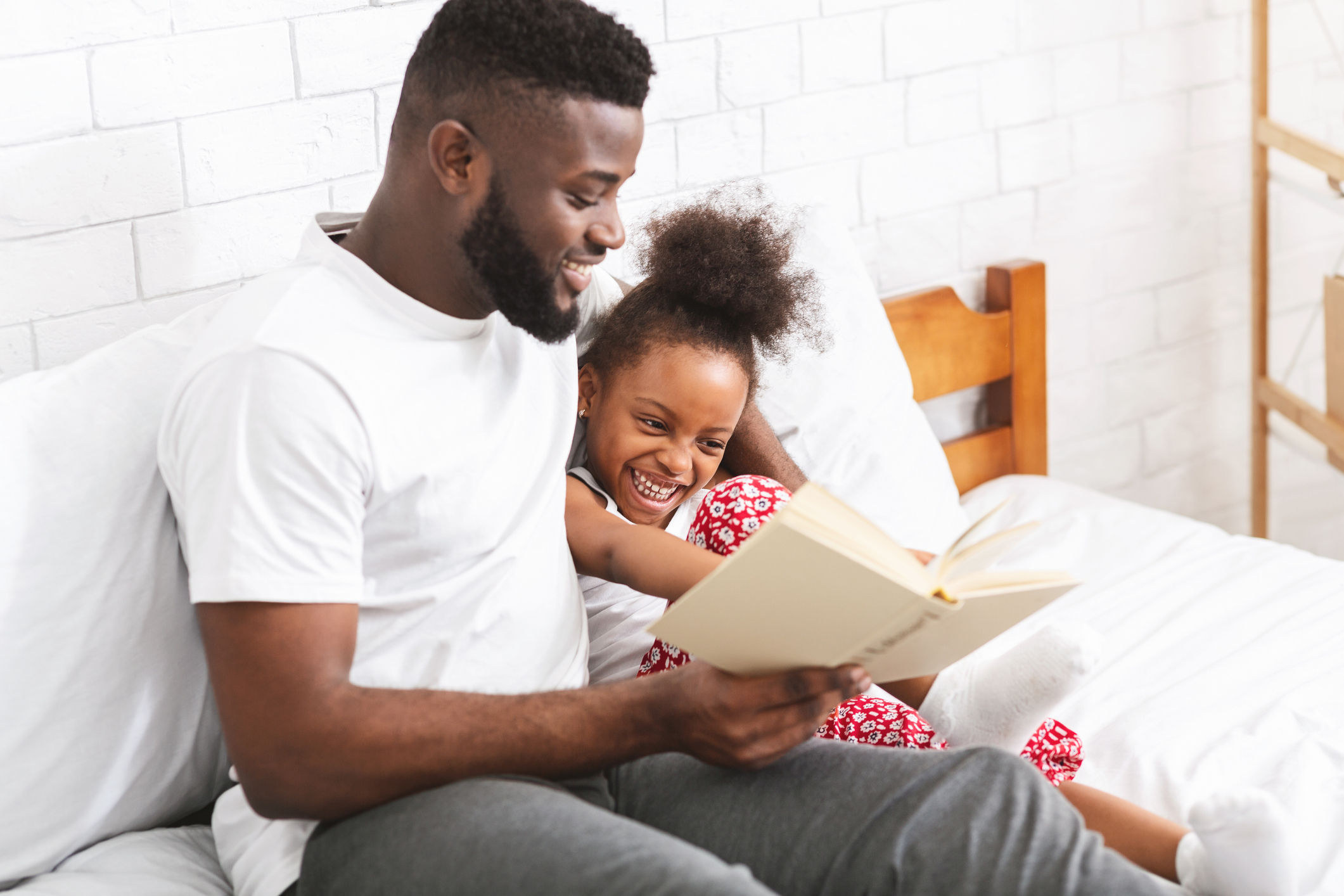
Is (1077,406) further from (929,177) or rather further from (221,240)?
(221,240)

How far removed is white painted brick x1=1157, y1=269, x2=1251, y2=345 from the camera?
2348 mm

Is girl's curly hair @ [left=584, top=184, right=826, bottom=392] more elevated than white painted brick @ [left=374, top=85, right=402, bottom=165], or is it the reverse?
white painted brick @ [left=374, top=85, right=402, bottom=165]

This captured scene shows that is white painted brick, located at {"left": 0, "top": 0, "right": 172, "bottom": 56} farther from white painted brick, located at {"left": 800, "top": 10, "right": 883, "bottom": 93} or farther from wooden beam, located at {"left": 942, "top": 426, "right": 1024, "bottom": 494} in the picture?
wooden beam, located at {"left": 942, "top": 426, "right": 1024, "bottom": 494}

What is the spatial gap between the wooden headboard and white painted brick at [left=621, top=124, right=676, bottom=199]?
422mm

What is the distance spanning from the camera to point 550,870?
0.82 m

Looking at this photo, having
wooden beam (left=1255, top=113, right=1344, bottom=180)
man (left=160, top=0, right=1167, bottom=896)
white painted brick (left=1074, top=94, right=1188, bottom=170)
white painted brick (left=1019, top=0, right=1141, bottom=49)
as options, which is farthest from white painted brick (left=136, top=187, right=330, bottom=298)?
wooden beam (left=1255, top=113, right=1344, bottom=180)

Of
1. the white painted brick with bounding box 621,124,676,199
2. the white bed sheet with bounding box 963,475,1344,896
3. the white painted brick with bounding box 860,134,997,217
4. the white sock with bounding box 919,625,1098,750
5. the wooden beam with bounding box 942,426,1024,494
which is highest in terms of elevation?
the white painted brick with bounding box 621,124,676,199

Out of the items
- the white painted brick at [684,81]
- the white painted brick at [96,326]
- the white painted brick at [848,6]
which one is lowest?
the white painted brick at [96,326]

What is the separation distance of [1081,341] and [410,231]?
1531 millimetres

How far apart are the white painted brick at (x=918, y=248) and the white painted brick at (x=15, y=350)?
1203 mm

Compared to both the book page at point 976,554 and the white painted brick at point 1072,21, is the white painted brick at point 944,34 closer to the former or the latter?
the white painted brick at point 1072,21

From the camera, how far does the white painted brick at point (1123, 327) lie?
2270mm

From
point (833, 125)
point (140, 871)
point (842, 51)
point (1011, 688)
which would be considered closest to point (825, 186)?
point (833, 125)

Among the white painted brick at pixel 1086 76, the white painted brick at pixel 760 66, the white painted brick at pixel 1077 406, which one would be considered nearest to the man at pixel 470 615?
the white painted brick at pixel 760 66
